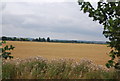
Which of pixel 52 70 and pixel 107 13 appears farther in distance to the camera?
pixel 52 70

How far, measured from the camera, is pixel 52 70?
156 inches

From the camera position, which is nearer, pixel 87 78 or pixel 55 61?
pixel 87 78

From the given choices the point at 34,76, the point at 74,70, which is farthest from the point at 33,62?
the point at 74,70

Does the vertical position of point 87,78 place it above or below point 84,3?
below

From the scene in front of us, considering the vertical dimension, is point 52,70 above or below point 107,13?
below

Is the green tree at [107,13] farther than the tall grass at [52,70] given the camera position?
No

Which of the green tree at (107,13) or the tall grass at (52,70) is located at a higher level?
the green tree at (107,13)

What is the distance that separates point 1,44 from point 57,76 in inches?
50.3

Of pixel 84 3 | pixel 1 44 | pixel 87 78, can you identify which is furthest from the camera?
pixel 1 44

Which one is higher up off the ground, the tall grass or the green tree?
the green tree

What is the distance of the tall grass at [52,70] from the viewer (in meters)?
3.84

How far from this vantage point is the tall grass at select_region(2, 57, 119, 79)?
3.84 metres

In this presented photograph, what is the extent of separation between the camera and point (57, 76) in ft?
12.9

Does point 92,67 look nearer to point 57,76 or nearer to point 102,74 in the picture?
point 102,74
